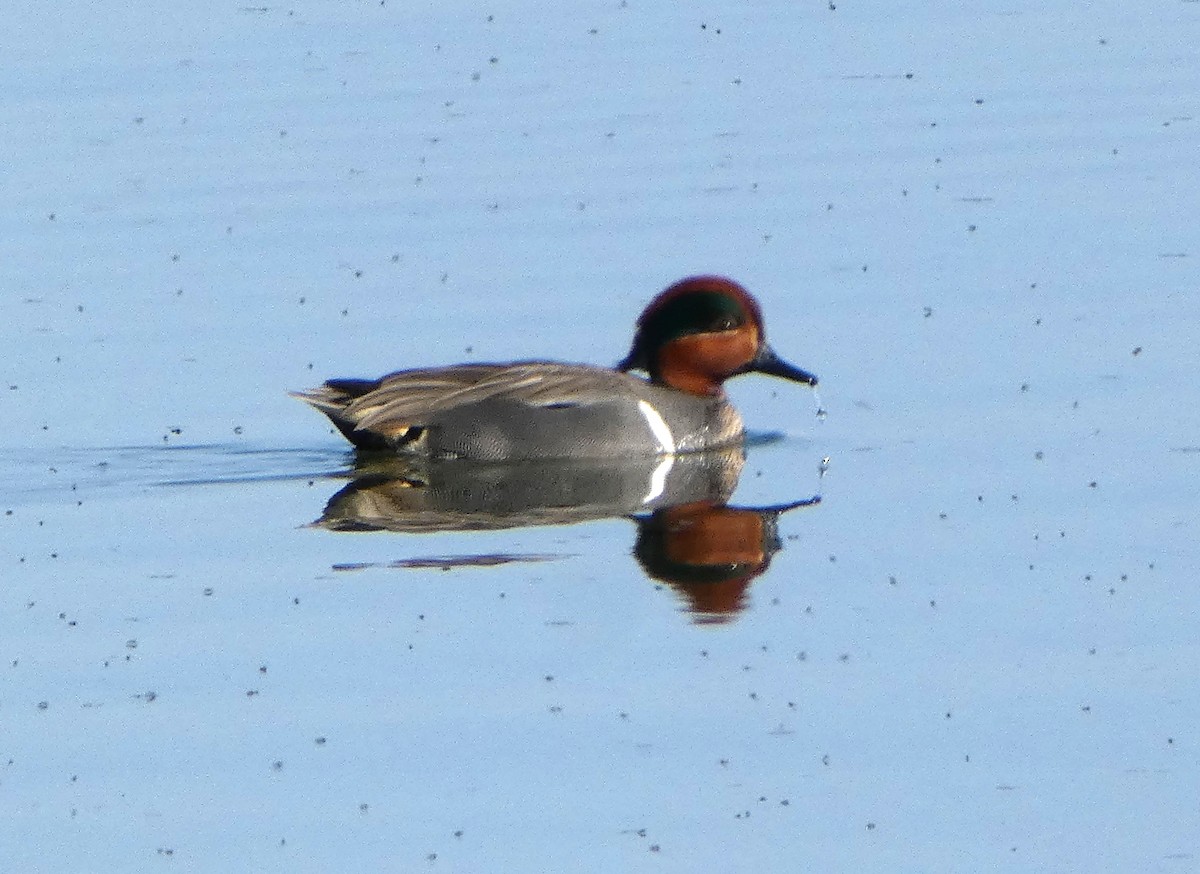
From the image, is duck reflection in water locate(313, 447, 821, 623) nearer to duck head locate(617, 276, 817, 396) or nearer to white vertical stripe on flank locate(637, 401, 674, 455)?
white vertical stripe on flank locate(637, 401, 674, 455)

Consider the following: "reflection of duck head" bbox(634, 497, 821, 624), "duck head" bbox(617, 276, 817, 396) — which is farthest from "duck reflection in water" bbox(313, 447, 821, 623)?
"duck head" bbox(617, 276, 817, 396)

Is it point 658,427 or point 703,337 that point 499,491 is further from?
point 703,337

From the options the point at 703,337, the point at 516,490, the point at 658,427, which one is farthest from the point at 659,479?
the point at 703,337

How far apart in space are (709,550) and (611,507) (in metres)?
0.96

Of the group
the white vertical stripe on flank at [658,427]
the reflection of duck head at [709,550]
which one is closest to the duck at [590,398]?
the white vertical stripe on flank at [658,427]

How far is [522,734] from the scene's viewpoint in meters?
9.23

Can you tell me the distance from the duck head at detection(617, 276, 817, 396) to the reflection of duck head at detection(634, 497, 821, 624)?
1543 millimetres

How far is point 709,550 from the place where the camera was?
1183cm

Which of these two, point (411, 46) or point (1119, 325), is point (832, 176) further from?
point (411, 46)

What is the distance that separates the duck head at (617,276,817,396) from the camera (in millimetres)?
14102

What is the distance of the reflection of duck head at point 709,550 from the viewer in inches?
433

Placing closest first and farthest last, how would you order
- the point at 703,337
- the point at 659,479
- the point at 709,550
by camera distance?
1. the point at 709,550
2. the point at 659,479
3. the point at 703,337

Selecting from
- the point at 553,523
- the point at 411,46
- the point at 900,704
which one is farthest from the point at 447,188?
the point at 900,704

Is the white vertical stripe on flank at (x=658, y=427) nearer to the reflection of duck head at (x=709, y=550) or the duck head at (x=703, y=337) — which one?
the duck head at (x=703, y=337)
